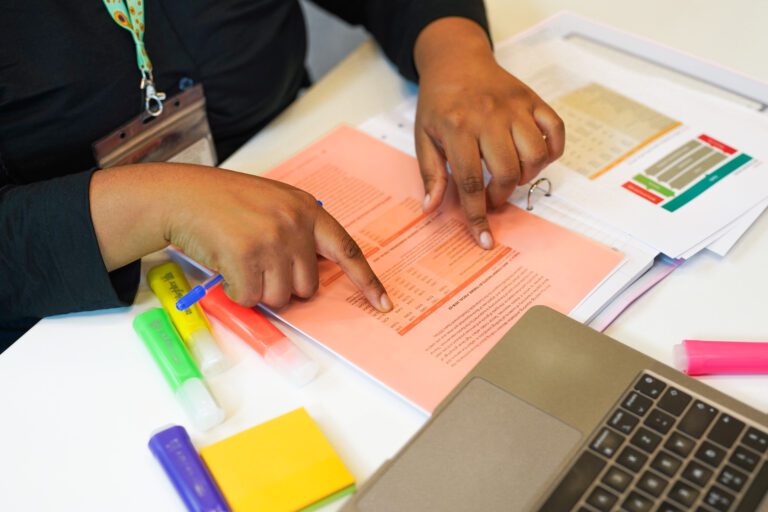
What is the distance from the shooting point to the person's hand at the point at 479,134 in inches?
26.2

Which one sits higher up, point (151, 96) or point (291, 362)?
point (151, 96)

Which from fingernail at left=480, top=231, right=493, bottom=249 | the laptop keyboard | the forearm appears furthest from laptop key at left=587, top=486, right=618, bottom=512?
the forearm

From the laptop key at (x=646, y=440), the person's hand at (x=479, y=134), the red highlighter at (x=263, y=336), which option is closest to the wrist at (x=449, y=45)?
the person's hand at (x=479, y=134)

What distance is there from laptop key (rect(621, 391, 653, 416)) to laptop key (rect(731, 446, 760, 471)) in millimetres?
57

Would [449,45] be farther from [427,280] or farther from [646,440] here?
[646,440]

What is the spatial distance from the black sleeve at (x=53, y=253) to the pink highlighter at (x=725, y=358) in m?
0.45

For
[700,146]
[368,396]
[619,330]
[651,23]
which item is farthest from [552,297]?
[651,23]

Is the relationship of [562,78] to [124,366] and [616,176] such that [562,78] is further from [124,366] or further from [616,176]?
[124,366]

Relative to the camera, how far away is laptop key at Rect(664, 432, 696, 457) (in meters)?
0.45

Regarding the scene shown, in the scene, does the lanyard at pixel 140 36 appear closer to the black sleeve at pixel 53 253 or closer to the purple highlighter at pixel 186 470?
the black sleeve at pixel 53 253

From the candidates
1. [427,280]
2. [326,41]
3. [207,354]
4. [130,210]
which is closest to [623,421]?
[427,280]

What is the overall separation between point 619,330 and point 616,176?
0.20 metres

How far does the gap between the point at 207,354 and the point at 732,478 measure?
0.37 metres

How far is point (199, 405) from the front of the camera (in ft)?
1.70
